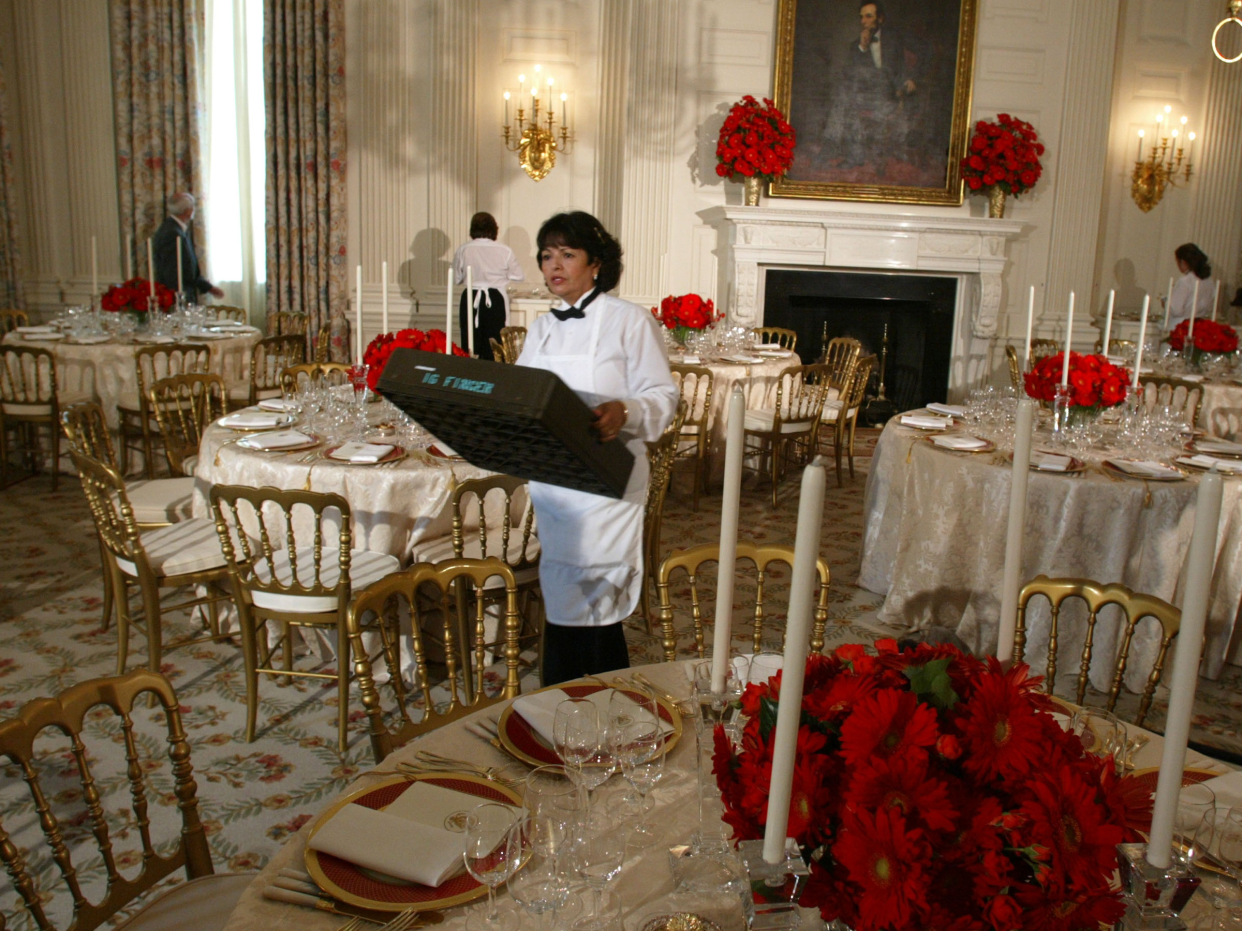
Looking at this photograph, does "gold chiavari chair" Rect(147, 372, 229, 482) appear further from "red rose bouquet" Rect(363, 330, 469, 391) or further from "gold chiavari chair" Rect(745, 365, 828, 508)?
"gold chiavari chair" Rect(745, 365, 828, 508)

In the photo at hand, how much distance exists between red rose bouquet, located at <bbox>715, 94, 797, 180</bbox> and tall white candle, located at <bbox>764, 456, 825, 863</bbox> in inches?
293

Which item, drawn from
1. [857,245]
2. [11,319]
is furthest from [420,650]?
[11,319]

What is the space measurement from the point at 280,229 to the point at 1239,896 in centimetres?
849

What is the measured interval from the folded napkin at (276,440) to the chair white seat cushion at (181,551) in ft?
1.15

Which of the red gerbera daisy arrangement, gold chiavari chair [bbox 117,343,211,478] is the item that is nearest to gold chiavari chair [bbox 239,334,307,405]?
gold chiavari chair [bbox 117,343,211,478]

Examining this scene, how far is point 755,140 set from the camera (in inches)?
303

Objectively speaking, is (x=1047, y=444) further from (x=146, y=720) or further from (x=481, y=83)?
(x=481, y=83)

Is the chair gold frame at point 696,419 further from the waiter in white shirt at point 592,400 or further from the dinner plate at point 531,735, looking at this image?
the dinner plate at point 531,735

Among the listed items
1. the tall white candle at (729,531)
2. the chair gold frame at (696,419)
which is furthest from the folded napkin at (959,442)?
the tall white candle at (729,531)

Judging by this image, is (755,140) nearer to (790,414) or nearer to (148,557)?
(790,414)

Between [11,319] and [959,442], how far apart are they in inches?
303

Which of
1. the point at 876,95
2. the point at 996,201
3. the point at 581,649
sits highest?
the point at 876,95

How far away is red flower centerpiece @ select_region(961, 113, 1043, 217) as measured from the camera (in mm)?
7883

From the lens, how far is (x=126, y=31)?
803 centimetres
